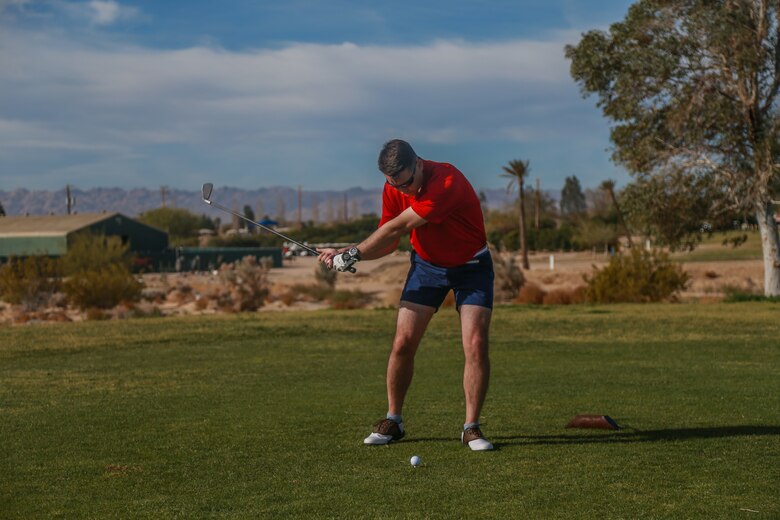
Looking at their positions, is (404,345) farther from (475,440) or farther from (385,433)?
(475,440)

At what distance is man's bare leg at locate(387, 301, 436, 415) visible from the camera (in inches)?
316

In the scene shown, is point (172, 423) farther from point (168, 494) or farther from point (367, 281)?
point (367, 281)

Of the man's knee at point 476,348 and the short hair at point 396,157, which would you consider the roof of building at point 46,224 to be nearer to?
the man's knee at point 476,348

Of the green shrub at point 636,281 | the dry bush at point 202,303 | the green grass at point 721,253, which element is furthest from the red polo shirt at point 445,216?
the green grass at point 721,253

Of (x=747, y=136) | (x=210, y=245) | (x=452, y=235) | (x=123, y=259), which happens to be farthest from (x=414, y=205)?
(x=210, y=245)

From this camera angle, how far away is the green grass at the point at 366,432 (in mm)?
6066

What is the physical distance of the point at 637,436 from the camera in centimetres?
817

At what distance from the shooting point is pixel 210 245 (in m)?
107

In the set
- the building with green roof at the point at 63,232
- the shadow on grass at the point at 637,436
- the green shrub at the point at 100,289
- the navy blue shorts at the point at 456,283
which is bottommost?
the shadow on grass at the point at 637,436

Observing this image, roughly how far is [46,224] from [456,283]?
6174 centimetres

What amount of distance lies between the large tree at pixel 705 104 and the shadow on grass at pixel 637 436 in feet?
78.8

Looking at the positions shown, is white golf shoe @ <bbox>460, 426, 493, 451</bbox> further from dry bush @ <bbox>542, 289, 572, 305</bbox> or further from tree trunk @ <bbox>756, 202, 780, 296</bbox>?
tree trunk @ <bbox>756, 202, 780, 296</bbox>

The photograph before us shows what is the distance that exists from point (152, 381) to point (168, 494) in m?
6.73

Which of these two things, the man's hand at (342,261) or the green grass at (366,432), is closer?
the green grass at (366,432)
